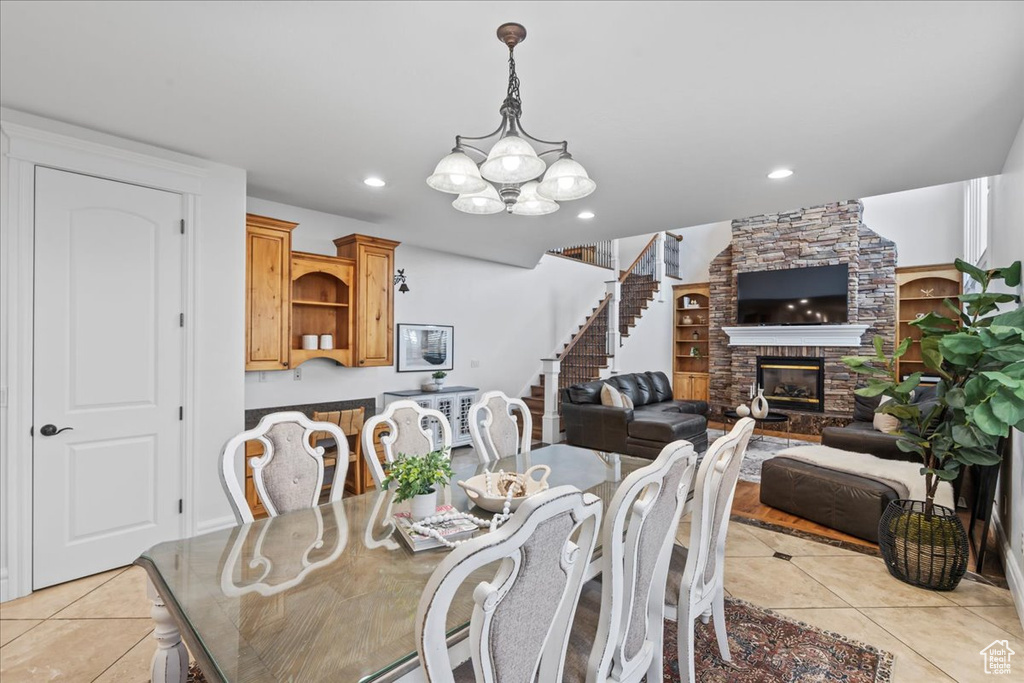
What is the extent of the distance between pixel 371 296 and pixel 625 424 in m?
3.07

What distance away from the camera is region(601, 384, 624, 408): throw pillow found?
5629 millimetres

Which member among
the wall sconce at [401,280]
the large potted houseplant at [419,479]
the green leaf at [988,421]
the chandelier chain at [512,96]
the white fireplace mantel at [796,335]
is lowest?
the large potted houseplant at [419,479]

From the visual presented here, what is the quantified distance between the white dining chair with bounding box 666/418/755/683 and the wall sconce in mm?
4072

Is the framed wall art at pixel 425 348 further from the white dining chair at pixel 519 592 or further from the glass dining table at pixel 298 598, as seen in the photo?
the white dining chair at pixel 519 592

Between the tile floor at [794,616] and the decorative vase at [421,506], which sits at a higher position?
the decorative vase at [421,506]

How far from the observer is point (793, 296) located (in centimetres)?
743

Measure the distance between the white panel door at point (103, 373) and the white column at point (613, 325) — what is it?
20.7 ft

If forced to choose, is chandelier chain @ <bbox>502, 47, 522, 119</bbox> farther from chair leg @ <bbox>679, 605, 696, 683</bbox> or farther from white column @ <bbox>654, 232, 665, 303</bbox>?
white column @ <bbox>654, 232, 665, 303</bbox>

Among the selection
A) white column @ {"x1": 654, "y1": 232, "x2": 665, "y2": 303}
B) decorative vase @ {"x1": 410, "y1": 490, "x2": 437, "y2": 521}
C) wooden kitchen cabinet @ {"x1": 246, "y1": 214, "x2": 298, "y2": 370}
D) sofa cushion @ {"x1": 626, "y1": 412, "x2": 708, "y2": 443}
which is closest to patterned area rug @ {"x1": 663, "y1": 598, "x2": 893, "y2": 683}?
decorative vase @ {"x1": 410, "y1": 490, "x2": 437, "y2": 521}

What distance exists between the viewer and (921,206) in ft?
22.3

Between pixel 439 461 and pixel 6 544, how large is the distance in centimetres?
253

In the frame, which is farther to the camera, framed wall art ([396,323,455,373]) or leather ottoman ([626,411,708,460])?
framed wall art ([396,323,455,373])

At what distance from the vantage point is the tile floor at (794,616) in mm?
2037

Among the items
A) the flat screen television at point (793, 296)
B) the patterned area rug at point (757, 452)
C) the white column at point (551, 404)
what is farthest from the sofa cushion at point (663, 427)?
the flat screen television at point (793, 296)
